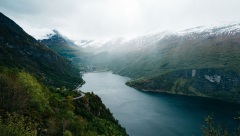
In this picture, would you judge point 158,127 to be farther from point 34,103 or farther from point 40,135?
point 40,135

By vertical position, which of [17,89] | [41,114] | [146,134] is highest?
[17,89]

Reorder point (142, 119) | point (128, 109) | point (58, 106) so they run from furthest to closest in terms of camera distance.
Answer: point (128, 109)
point (142, 119)
point (58, 106)

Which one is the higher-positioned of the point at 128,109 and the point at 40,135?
the point at 128,109

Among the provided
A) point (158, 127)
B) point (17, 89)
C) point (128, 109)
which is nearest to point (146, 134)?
point (158, 127)

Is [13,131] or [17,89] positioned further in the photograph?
[17,89]

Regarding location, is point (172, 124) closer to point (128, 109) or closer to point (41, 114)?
point (128, 109)

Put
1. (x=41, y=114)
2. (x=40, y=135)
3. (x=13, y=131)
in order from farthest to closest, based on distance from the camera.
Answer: (x=41, y=114) < (x=40, y=135) < (x=13, y=131)

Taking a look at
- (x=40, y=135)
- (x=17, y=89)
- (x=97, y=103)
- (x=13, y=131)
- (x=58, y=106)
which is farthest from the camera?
(x=97, y=103)

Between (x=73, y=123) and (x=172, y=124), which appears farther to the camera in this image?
(x=172, y=124)

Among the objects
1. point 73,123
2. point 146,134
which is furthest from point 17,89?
point 146,134
